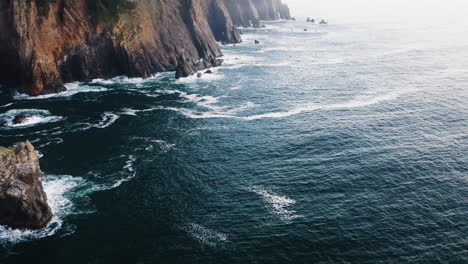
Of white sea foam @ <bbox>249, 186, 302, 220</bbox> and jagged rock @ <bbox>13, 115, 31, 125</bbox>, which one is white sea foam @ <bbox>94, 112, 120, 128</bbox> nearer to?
jagged rock @ <bbox>13, 115, 31, 125</bbox>

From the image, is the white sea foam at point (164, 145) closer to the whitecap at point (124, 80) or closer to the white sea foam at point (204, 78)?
the whitecap at point (124, 80)

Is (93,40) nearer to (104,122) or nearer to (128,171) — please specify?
(104,122)

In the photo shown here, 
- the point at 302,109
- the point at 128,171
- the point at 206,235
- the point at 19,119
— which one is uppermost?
the point at 19,119

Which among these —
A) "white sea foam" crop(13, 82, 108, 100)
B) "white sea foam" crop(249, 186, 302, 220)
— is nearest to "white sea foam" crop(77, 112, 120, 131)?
"white sea foam" crop(13, 82, 108, 100)

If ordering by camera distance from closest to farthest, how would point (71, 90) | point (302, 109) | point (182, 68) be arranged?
point (302, 109)
point (71, 90)
point (182, 68)

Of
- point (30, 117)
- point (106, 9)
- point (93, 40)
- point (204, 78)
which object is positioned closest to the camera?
point (30, 117)

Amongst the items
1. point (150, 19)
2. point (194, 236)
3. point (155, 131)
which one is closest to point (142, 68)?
point (150, 19)

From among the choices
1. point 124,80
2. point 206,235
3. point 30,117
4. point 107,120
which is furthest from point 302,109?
point 30,117
